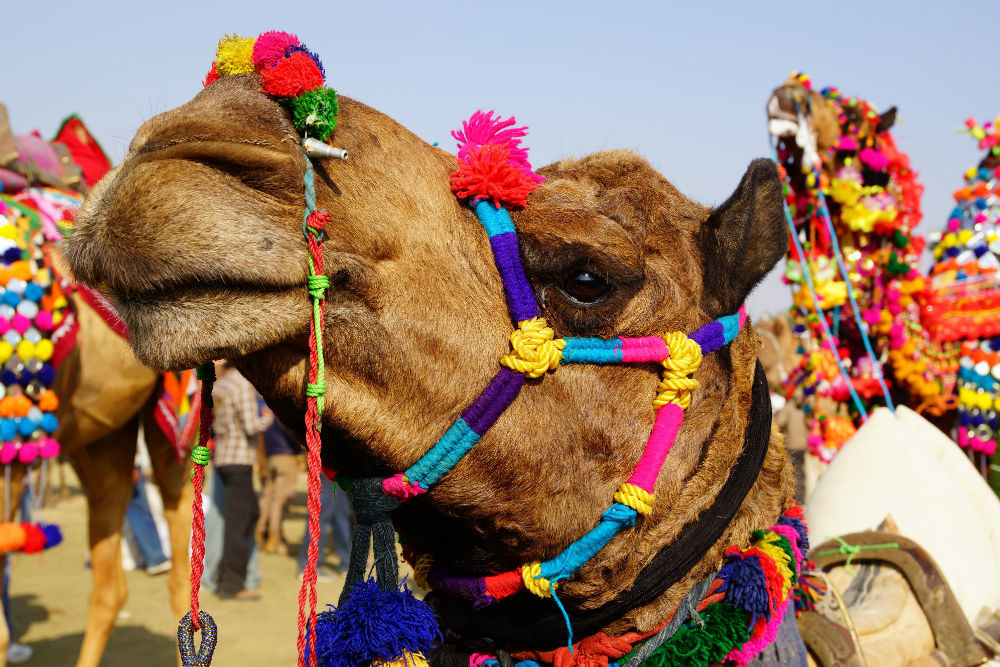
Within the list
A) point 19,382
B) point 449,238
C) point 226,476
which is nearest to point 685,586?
point 449,238

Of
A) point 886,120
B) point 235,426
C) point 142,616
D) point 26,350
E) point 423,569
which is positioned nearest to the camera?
point 423,569

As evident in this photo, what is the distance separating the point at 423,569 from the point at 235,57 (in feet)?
4.17

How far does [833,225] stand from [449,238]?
4.74 m

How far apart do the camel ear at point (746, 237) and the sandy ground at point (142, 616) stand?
241 inches

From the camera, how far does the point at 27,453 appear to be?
490cm

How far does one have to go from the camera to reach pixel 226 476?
8867 millimetres

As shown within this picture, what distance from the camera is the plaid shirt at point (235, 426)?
350 inches

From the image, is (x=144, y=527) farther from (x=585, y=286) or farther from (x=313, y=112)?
(x=313, y=112)

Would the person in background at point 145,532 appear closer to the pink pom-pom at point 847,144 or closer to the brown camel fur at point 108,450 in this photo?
the brown camel fur at point 108,450

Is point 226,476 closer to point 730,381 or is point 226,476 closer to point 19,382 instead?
point 19,382

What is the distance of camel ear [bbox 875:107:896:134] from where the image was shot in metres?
5.84

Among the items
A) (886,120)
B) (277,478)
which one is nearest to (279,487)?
(277,478)

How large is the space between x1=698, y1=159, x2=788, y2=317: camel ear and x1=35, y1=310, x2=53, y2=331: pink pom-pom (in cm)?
434

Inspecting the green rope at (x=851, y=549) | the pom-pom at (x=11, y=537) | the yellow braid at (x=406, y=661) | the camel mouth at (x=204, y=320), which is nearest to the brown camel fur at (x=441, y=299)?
the camel mouth at (x=204, y=320)
